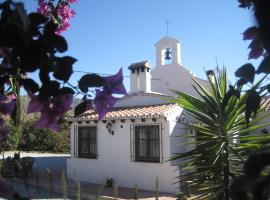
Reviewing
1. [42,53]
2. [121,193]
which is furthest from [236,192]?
[121,193]

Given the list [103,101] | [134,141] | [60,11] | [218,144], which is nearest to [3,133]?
[103,101]

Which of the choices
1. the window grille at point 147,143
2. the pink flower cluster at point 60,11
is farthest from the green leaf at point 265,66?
the window grille at point 147,143

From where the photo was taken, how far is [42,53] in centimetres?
88

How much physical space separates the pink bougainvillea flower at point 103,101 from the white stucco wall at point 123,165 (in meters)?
10.9

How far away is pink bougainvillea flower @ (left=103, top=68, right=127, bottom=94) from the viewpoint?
1.08 metres

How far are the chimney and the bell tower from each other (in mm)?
2290

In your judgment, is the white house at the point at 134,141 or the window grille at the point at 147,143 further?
the window grille at the point at 147,143

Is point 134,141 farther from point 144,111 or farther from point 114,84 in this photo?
point 114,84

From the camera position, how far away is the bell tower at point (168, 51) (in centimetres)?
1680

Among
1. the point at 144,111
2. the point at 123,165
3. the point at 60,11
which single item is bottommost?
the point at 123,165

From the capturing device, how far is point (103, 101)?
111cm

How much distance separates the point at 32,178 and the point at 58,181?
65.4 inches

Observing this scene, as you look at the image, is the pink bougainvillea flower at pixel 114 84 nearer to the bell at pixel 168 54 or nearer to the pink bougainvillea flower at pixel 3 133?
the pink bougainvillea flower at pixel 3 133

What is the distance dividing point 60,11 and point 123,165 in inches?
469
